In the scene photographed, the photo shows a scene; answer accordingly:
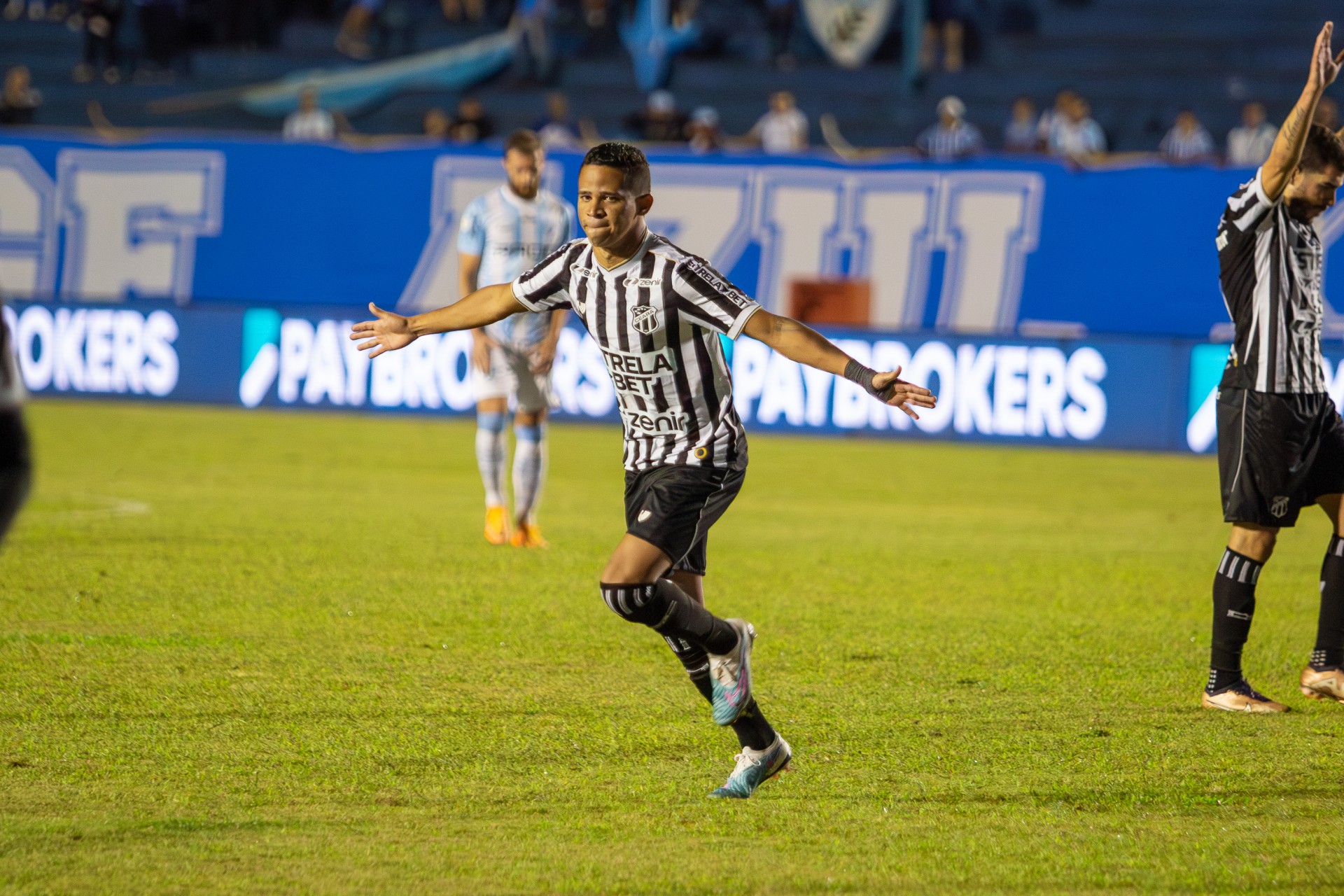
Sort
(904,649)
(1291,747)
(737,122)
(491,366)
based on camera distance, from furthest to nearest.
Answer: (737,122) < (491,366) < (904,649) < (1291,747)

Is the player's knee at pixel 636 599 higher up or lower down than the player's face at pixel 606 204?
lower down

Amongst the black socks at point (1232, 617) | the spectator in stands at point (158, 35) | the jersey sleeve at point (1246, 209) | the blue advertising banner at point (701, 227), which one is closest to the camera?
the jersey sleeve at point (1246, 209)

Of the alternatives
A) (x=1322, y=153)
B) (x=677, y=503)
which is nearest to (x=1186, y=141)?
(x=1322, y=153)

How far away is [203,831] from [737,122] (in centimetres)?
1913

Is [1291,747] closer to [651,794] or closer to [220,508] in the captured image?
[651,794]

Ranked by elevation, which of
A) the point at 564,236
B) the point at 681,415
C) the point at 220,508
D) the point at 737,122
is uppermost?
the point at 737,122

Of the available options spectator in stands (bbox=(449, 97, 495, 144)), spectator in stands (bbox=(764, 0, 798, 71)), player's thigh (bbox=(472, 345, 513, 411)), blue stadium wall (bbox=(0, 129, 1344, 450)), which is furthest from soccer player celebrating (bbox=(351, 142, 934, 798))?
spectator in stands (bbox=(764, 0, 798, 71))

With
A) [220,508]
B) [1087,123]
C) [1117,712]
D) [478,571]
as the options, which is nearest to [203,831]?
[1117,712]

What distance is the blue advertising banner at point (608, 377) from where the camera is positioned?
15.4 m

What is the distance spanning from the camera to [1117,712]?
580 cm

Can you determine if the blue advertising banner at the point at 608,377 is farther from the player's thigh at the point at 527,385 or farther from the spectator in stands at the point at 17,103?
the player's thigh at the point at 527,385

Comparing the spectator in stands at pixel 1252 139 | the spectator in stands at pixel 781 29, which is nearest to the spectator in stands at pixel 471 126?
the spectator in stands at pixel 781 29

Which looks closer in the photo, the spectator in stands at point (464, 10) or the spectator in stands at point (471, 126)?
the spectator in stands at point (471, 126)

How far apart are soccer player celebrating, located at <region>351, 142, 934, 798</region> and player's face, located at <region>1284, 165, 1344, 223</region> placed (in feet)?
6.62
